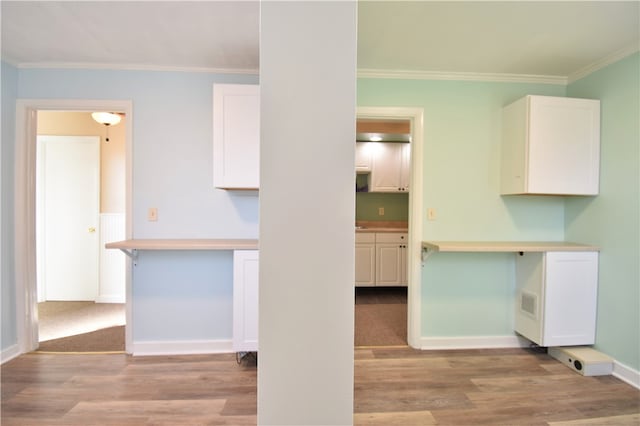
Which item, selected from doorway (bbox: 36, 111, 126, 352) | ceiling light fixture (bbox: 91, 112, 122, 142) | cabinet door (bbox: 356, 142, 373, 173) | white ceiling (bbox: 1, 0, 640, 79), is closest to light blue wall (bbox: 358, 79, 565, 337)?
white ceiling (bbox: 1, 0, 640, 79)

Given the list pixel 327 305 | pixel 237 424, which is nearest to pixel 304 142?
pixel 327 305

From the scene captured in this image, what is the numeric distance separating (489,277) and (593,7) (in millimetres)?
1968

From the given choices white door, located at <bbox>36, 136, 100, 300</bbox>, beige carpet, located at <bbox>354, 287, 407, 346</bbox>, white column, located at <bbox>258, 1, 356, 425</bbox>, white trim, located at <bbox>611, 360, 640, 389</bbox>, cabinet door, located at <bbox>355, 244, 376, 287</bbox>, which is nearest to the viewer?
white column, located at <bbox>258, 1, 356, 425</bbox>

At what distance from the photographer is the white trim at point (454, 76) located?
243 centimetres

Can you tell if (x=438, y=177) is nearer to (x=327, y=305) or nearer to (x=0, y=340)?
(x=327, y=305)

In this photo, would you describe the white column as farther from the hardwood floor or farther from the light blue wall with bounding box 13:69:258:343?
the light blue wall with bounding box 13:69:258:343

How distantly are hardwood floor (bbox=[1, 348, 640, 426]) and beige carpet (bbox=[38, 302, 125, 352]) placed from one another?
0.17 meters

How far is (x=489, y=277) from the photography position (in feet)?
8.32

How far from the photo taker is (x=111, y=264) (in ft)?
11.5

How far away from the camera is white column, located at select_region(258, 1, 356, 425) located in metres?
0.64

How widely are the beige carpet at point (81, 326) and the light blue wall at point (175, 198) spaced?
533mm

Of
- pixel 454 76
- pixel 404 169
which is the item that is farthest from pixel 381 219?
pixel 454 76

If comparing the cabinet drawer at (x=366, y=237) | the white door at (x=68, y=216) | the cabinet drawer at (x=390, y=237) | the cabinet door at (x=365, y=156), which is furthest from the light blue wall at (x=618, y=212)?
the white door at (x=68, y=216)

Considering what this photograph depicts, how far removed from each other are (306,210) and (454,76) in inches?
96.5
